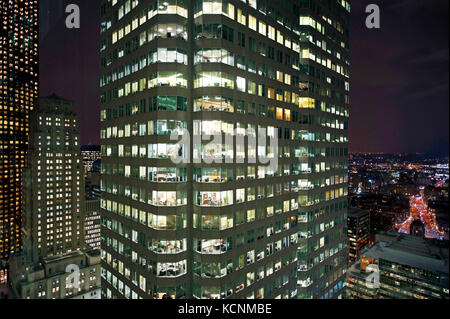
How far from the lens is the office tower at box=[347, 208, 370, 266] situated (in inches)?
3179

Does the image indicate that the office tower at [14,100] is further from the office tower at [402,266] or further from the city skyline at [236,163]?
the office tower at [402,266]

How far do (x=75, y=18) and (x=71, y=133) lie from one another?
189 feet

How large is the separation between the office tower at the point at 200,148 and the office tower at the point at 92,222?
243 feet

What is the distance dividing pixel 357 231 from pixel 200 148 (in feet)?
267

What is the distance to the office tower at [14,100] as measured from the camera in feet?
208

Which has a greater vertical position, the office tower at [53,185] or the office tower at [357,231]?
the office tower at [53,185]

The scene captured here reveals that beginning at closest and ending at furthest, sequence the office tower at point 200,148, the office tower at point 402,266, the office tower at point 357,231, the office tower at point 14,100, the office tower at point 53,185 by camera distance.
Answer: the office tower at point 402,266
the office tower at point 200,148
the office tower at point 53,185
the office tower at point 14,100
the office tower at point 357,231

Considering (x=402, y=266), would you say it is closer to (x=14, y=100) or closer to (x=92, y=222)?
(x=14, y=100)

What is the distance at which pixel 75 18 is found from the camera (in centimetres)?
1413

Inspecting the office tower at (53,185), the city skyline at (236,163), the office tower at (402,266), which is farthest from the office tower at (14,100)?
the office tower at (402,266)

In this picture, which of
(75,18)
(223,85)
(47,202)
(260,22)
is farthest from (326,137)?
(47,202)
